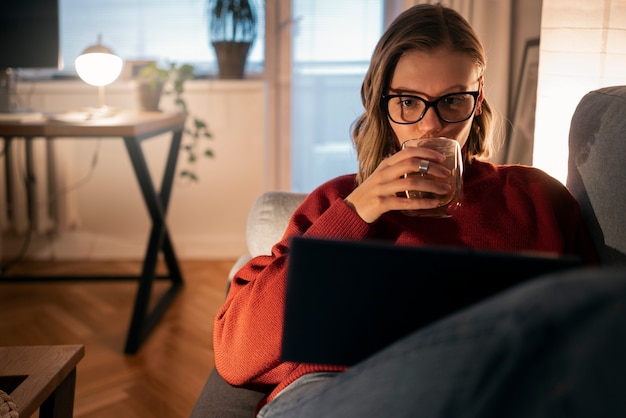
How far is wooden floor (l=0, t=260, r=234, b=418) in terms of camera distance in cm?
A: 211

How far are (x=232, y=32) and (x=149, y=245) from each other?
4.36 ft

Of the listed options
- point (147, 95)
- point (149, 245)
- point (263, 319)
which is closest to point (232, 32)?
point (147, 95)

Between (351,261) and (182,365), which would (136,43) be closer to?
(182,365)

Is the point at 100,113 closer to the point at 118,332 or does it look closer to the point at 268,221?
the point at 118,332

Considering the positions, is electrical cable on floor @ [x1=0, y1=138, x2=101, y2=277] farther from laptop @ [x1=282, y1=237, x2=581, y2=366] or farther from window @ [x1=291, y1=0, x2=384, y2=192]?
laptop @ [x1=282, y1=237, x2=581, y2=366]

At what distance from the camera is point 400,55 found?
1.22m

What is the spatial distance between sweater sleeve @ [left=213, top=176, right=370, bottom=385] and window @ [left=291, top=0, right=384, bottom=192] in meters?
2.47

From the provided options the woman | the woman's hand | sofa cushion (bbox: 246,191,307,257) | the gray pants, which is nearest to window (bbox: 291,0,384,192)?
sofa cushion (bbox: 246,191,307,257)

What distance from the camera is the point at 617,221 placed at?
1038mm

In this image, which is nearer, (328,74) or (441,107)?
(441,107)

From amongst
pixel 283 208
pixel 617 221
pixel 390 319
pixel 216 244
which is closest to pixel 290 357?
pixel 390 319

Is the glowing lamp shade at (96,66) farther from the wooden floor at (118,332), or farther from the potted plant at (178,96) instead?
the wooden floor at (118,332)

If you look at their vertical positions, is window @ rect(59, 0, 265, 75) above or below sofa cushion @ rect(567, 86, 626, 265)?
above

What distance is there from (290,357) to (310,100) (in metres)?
2.98
